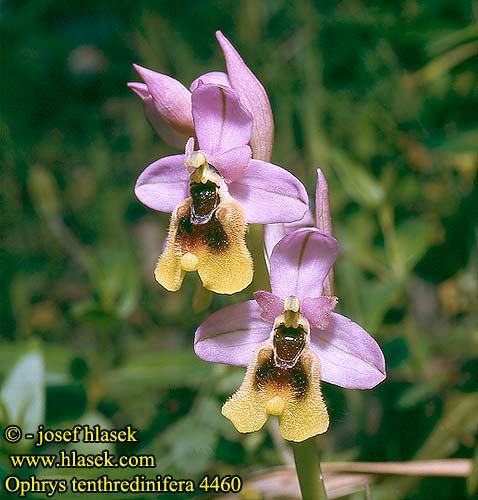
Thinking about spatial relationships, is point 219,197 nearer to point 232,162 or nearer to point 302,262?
point 232,162

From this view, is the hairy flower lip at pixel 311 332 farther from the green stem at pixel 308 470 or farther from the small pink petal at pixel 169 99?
A: the small pink petal at pixel 169 99

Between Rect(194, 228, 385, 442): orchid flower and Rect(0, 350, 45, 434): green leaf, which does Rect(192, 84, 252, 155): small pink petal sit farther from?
Rect(0, 350, 45, 434): green leaf

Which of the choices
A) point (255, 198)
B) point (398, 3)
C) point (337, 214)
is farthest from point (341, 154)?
point (255, 198)

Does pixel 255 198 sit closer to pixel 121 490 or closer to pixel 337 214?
pixel 121 490

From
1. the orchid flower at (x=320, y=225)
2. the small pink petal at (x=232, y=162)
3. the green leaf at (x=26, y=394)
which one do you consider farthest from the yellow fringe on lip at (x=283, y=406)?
the green leaf at (x=26, y=394)

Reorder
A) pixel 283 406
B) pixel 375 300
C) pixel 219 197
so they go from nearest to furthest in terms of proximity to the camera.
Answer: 1. pixel 283 406
2. pixel 219 197
3. pixel 375 300

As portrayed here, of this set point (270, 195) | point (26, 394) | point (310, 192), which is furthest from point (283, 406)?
point (310, 192)
